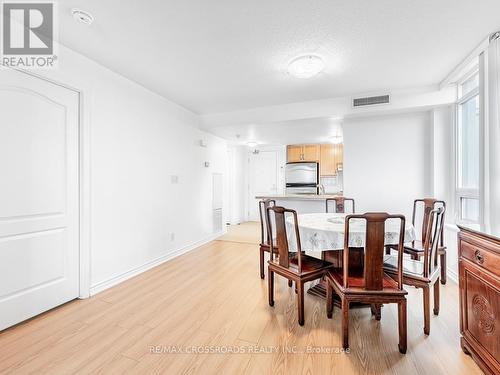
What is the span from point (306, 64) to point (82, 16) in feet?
6.31

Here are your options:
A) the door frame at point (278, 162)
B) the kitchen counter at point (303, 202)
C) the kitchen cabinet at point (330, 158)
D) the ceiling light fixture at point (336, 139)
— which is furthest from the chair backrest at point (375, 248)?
the door frame at point (278, 162)

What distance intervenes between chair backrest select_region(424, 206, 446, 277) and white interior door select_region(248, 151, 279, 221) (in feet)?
17.3

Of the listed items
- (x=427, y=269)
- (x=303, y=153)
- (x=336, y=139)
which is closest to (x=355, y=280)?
(x=427, y=269)

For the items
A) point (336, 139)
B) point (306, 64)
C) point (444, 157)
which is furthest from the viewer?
point (336, 139)

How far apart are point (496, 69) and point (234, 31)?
232 cm

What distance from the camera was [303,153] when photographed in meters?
6.66

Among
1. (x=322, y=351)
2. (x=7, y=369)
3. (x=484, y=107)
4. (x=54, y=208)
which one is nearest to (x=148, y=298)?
(x=7, y=369)

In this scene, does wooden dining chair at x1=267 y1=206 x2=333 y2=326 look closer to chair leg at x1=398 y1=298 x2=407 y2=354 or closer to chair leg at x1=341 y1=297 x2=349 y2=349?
chair leg at x1=341 y1=297 x2=349 y2=349

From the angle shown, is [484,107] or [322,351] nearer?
[322,351]

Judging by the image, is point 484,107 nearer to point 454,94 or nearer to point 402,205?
point 454,94

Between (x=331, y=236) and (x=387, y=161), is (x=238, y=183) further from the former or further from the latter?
(x=331, y=236)

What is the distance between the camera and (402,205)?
3637 mm

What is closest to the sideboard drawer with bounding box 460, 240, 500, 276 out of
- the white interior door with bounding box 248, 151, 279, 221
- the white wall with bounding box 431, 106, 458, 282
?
the white wall with bounding box 431, 106, 458, 282

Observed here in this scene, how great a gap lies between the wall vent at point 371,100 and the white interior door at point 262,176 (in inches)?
151
